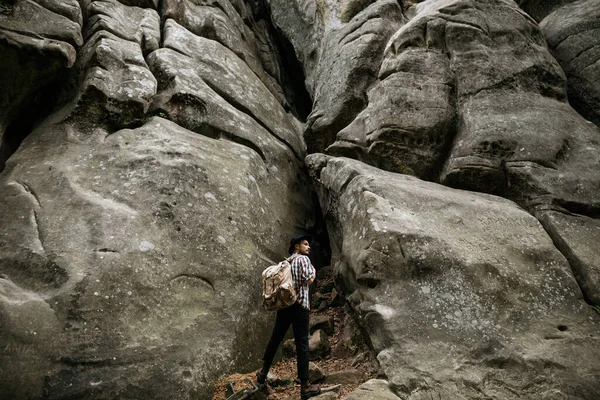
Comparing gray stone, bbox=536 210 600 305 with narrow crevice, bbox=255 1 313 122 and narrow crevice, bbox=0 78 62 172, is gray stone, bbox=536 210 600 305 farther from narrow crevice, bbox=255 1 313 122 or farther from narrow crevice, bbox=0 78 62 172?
narrow crevice, bbox=0 78 62 172

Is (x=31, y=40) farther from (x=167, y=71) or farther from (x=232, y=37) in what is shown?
(x=232, y=37)

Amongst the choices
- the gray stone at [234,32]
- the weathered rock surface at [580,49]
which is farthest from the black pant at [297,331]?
the gray stone at [234,32]

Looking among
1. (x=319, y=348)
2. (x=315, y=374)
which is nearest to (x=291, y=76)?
(x=319, y=348)

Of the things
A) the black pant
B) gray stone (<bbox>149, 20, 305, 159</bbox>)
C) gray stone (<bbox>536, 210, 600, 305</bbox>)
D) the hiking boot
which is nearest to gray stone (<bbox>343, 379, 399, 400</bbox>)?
the hiking boot

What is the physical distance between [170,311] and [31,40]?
24.5ft

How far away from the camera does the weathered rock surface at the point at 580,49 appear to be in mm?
12352

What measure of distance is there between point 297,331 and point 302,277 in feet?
2.91

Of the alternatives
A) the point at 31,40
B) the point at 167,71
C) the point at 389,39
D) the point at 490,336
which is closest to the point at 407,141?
the point at 389,39

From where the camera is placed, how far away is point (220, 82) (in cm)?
1305

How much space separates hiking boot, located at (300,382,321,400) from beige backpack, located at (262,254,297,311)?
132cm

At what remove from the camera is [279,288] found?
701 cm

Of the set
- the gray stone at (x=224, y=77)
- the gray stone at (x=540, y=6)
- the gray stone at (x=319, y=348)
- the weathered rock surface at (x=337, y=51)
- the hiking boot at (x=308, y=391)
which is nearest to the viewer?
the hiking boot at (x=308, y=391)

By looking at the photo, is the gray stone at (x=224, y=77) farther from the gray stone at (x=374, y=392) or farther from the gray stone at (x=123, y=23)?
the gray stone at (x=374, y=392)

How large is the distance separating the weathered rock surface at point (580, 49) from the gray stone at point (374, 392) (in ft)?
33.0
